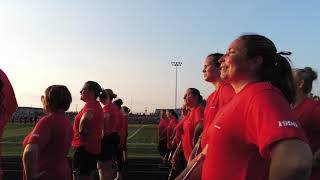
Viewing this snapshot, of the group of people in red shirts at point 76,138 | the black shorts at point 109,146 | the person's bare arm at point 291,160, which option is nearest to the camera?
the person's bare arm at point 291,160

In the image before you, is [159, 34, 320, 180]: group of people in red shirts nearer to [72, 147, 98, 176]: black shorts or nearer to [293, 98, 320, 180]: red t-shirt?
[293, 98, 320, 180]: red t-shirt

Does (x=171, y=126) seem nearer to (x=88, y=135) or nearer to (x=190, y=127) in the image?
(x=88, y=135)

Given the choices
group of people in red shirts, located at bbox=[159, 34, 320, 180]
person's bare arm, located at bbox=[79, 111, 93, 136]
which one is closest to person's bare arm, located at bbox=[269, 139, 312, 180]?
group of people in red shirts, located at bbox=[159, 34, 320, 180]

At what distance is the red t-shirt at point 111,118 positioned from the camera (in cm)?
1027

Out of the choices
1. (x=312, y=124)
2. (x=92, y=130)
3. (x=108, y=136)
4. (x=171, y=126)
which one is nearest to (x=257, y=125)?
(x=312, y=124)

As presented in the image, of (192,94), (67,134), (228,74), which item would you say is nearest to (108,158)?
(192,94)

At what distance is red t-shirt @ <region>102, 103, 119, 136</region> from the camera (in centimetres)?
1027

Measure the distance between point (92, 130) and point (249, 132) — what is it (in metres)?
5.97

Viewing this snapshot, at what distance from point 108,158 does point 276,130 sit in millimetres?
8160

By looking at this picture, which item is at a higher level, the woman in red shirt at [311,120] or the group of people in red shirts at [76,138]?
the woman in red shirt at [311,120]

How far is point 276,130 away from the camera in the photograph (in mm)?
2348

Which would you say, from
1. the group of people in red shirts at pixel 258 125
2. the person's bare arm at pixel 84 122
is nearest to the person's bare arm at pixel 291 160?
the group of people in red shirts at pixel 258 125

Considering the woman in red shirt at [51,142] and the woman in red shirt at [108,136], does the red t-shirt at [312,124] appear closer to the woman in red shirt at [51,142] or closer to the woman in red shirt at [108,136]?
the woman in red shirt at [51,142]

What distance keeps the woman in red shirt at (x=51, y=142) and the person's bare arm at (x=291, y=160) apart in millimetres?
2796
